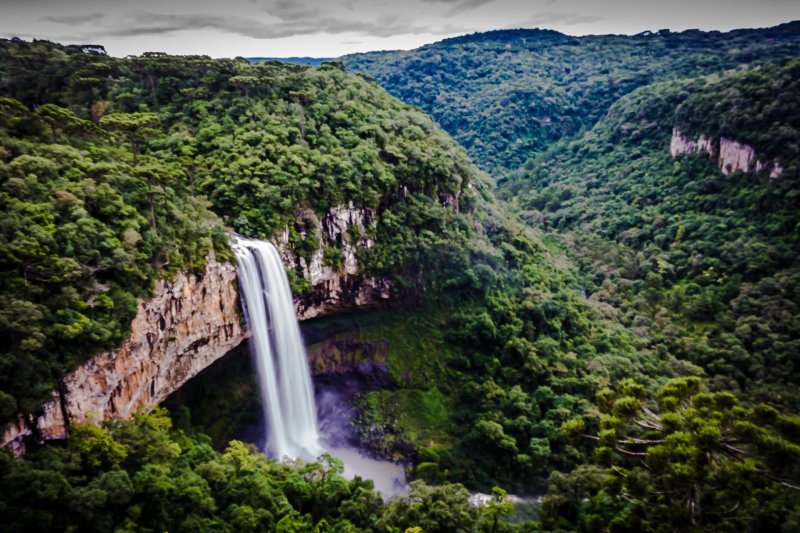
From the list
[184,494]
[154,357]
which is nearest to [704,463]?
[184,494]

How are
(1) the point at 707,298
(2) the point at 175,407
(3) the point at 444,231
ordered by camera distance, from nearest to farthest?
(2) the point at 175,407
(3) the point at 444,231
(1) the point at 707,298

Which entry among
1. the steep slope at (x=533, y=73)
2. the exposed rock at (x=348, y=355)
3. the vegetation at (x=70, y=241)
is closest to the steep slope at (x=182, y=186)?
the vegetation at (x=70, y=241)

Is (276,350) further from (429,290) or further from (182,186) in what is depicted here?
(429,290)

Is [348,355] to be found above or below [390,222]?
below

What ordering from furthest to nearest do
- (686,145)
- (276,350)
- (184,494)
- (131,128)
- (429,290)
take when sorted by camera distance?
1. (686,145)
2. (429,290)
3. (276,350)
4. (131,128)
5. (184,494)

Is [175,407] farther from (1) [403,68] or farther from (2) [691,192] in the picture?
(1) [403,68]

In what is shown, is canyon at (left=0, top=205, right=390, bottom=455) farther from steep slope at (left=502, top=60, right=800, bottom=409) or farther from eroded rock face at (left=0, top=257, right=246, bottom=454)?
steep slope at (left=502, top=60, right=800, bottom=409)

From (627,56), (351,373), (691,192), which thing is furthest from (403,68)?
(351,373)
